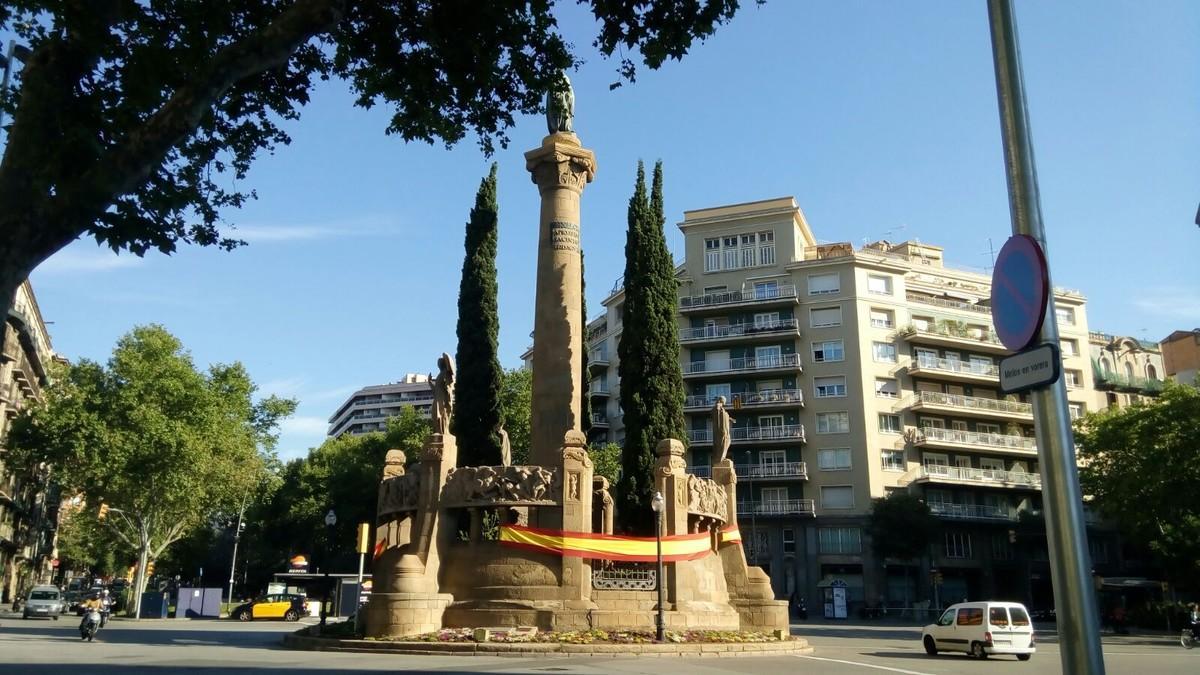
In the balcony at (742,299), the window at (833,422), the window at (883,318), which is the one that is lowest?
the window at (833,422)

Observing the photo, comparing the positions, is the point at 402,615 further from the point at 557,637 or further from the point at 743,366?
the point at 743,366

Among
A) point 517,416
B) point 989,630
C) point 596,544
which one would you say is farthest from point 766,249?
point 596,544

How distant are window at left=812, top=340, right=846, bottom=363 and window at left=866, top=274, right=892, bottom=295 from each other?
467 centimetres

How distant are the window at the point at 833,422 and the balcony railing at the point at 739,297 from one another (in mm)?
8500

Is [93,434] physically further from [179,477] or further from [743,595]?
[743,595]

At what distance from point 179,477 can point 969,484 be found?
46.5 m

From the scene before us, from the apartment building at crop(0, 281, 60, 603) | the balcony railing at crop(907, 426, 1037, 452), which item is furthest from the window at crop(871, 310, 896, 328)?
the apartment building at crop(0, 281, 60, 603)

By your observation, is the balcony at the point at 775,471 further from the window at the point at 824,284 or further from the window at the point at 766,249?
the window at the point at 766,249

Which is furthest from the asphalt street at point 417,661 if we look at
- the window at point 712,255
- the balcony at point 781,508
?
the window at point 712,255

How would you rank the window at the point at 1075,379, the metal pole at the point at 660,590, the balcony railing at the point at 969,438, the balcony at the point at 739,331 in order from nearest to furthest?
the metal pole at the point at 660,590 < the balcony railing at the point at 969,438 < the balcony at the point at 739,331 < the window at the point at 1075,379

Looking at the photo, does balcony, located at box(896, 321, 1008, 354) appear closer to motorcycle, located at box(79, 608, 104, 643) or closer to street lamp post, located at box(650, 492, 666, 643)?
street lamp post, located at box(650, 492, 666, 643)

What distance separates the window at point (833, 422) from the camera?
5869cm

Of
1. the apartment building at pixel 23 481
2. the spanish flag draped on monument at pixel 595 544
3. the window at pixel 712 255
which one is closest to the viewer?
the spanish flag draped on monument at pixel 595 544

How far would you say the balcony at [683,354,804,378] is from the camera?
60875 millimetres
